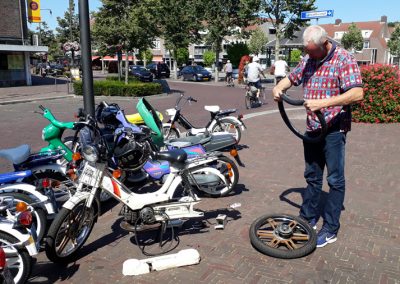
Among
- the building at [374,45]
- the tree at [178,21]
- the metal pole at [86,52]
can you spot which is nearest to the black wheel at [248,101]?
the metal pole at [86,52]

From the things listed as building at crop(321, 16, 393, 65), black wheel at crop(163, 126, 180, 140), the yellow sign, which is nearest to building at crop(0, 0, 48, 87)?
the yellow sign

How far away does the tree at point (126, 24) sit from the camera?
17.0m

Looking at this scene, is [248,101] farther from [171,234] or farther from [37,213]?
[37,213]

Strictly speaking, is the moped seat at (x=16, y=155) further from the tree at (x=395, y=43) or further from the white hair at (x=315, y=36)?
the tree at (x=395, y=43)

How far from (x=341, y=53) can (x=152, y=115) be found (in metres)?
2.82

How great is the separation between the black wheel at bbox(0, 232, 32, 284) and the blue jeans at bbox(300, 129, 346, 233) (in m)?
2.74

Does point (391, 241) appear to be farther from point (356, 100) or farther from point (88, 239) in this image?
point (88, 239)

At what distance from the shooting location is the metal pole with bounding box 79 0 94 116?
572 cm

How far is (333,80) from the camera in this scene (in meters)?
3.47

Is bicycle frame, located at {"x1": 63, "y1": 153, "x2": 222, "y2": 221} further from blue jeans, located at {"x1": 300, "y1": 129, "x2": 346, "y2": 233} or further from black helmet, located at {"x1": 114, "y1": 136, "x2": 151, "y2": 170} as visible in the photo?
blue jeans, located at {"x1": 300, "y1": 129, "x2": 346, "y2": 233}

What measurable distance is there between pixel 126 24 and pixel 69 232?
1492 cm

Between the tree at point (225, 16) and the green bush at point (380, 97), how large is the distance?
17.5 meters

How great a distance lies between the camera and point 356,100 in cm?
330

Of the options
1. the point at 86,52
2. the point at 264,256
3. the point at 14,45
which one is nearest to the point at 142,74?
the point at 14,45
